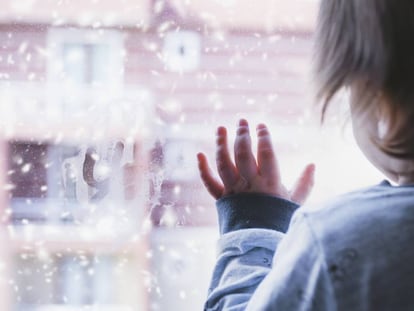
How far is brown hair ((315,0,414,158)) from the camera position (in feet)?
1.97

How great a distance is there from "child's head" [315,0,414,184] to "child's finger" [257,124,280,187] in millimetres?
137

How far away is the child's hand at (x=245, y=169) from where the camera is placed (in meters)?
0.77

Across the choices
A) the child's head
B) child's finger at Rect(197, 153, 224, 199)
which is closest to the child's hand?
child's finger at Rect(197, 153, 224, 199)

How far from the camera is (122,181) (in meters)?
0.83

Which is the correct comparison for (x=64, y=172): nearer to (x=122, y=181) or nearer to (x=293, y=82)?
(x=122, y=181)

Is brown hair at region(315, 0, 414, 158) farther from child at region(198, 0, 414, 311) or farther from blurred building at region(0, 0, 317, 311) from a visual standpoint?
blurred building at region(0, 0, 317, 311)

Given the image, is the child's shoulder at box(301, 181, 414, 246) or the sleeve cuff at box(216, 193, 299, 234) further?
the sleeve cuff at box(216, 193, 299, 234)

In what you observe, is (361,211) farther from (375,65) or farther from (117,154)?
(117,154)

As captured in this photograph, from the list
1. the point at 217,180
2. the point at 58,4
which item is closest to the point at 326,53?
the point at 217,180

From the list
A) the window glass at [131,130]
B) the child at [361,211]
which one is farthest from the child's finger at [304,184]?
the child at [361,211]

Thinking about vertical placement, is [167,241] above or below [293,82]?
below

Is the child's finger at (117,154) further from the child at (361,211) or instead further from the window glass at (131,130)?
the child at (361,211)

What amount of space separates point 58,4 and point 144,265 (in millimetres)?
304

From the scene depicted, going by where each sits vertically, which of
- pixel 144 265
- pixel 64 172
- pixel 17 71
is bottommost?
pixel 144 265
